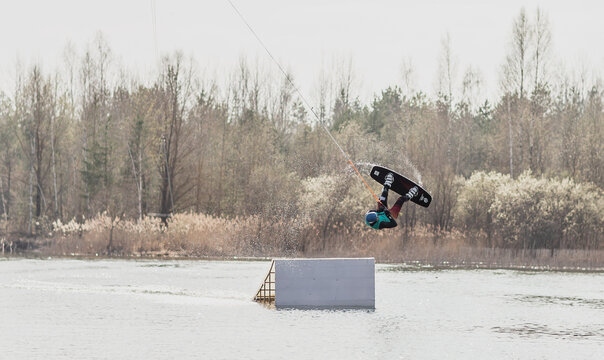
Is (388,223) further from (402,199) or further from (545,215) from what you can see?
(545,215)

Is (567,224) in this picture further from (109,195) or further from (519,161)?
(109,195)

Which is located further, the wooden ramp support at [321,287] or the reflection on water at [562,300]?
the reflection on water at [562,300]

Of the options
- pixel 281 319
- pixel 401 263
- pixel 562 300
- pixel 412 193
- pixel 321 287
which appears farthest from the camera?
pixel 401 263

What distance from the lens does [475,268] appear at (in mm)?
41188

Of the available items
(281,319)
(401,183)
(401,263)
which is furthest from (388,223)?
(401,263)

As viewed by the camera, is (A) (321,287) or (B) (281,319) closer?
(B) (281,319)

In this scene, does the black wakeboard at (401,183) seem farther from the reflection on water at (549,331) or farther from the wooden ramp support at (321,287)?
the reflection on water at (549,331)

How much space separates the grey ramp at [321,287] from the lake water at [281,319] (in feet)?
1.62

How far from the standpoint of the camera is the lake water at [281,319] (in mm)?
17234

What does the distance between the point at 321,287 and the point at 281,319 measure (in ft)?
8.62

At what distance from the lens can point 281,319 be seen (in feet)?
72.1

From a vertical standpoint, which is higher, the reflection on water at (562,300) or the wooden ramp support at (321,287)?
the wooden ramp support at (321,287)

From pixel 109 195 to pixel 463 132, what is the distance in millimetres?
31531

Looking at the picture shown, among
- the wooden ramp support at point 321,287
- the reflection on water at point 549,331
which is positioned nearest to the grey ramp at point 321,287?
the wooden ramp support at point 321,287
